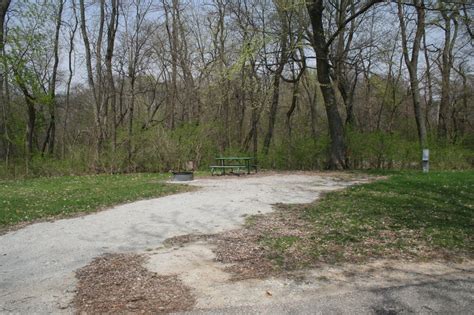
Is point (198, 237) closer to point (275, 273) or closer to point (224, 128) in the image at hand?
point (275, 273)

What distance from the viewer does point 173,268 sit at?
199 inches

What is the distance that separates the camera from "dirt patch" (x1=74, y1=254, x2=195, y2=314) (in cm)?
391

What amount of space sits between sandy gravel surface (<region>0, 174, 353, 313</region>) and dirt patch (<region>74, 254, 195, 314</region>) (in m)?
0.17

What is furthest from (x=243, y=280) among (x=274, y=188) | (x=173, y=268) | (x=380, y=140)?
(x=380, y=140)

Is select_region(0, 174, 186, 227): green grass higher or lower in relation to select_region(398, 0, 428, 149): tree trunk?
lower

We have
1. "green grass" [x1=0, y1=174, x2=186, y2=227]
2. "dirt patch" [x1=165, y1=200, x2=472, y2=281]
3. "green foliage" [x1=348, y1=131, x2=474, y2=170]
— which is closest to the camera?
"dirt patch" [x1=165, y1=200, x2=472, y2=281]

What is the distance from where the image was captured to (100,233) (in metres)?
7.10

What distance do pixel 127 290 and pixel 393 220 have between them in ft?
16.6

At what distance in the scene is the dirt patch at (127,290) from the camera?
154 inches

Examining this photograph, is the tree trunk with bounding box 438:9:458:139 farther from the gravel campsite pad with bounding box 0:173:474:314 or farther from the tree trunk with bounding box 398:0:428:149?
the gravel campsite pad with bounding box 0:173:474:314

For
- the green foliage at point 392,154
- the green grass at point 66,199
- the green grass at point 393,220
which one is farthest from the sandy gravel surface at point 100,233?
the green foliage at point 392,154

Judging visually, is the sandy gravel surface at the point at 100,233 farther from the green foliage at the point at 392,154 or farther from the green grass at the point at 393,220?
the green foliage at the point at 392,154

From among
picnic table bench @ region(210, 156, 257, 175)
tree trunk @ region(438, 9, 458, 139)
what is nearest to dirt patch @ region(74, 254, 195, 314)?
picnic table bench @ region(210, 156, 257, 175)

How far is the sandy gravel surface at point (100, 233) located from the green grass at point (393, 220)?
4.77 ft
